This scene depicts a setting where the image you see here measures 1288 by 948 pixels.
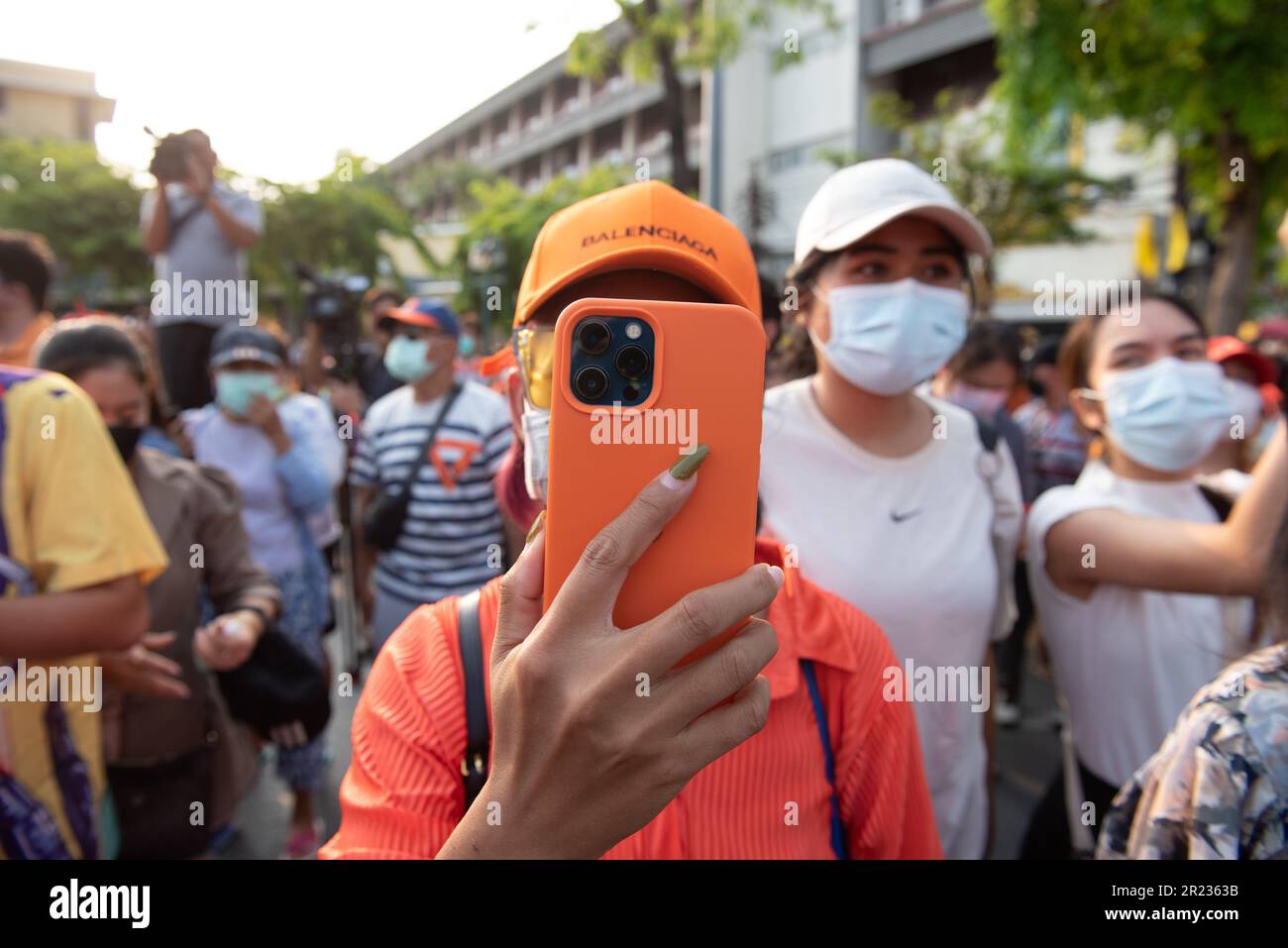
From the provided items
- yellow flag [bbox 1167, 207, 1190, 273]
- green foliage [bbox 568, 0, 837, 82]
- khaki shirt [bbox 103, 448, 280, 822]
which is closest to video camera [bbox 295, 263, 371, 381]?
khaki shirt [bbox 103, 448, 280, 822]

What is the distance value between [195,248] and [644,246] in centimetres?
416

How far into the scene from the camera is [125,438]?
2.22m

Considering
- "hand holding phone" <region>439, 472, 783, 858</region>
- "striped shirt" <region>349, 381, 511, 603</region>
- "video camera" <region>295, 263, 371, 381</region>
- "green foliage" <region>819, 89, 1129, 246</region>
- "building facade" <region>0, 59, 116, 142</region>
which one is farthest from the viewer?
"building facade" <region>0, 59, 116, 142</region>

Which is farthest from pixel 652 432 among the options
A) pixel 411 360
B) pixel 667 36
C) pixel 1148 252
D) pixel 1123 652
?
pixel 1148 252

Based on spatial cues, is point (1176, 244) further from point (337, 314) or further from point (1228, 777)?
point (1228, 777)

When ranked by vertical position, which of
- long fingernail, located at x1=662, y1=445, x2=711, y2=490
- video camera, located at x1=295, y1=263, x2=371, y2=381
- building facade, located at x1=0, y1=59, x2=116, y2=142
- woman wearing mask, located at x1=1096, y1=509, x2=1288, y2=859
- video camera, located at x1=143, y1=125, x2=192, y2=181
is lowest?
woman wearing mask, located at x1=1096, y1=509, x2=1288, y2=859

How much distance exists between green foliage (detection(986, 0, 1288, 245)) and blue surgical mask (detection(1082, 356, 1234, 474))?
5.54 metres

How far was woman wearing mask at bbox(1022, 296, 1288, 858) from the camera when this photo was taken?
171 cm

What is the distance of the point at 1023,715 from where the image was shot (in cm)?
464

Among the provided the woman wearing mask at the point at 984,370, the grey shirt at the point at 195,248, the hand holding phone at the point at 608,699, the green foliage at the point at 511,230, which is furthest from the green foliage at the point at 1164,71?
the hand holding phone at the point at 608,699

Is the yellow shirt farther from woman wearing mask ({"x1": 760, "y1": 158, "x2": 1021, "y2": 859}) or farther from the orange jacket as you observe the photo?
woman wearing mask ({"x1": 760, "y1": 158, "x2": 1021, "y2": 859})

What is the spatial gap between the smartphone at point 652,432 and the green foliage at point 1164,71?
23.5ft

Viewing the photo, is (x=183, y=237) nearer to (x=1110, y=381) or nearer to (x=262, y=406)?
(x=262, y=406)
